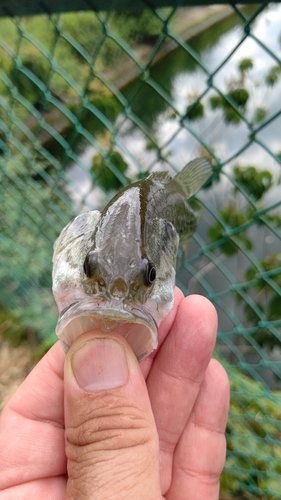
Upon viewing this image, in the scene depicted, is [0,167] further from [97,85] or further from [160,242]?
[97,85]

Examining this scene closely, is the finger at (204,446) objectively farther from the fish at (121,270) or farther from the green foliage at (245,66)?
the green foliage at (245,66)

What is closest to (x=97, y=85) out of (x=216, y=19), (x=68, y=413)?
(x=68, y=413)

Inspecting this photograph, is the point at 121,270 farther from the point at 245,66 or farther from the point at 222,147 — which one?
the point at 222,147

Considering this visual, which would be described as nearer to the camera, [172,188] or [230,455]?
[172,188]

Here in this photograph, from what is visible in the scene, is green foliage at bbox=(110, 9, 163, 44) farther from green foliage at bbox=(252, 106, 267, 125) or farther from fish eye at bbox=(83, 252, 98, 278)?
fish eye at bbox=(83, 252, 98, 278)

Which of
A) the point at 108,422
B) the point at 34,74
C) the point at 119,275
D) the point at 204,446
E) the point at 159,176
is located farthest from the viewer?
the point at 34,74

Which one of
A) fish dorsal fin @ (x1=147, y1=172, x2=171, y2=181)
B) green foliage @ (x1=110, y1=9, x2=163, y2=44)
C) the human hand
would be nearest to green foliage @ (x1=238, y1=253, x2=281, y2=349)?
the human hand

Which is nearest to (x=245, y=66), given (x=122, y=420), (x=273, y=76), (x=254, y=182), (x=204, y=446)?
(x=273, y=76)

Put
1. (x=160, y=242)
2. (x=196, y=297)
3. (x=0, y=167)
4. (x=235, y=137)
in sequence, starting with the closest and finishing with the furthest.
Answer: (x=160, y=242) → (x=196, y=297) → (x=0, y=167) → (x=235, y=137)
